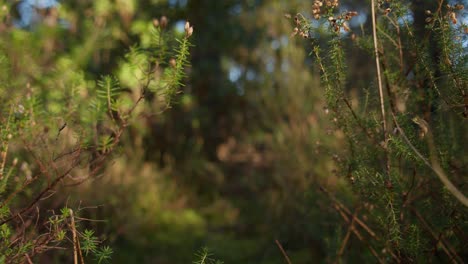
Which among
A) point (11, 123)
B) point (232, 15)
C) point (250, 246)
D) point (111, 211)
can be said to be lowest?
point (11, 123)

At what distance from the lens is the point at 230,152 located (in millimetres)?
6305

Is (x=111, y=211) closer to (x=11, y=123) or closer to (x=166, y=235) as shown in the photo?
(x=166, y=235)

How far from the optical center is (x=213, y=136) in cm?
614

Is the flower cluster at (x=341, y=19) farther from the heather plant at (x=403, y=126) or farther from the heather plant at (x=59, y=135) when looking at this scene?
the heather plant at (x=59, y=135)

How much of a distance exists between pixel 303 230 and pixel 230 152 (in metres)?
2.64

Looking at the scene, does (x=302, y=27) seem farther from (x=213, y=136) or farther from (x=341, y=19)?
(x=213, y=136)

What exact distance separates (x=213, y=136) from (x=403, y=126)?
15.1 ft

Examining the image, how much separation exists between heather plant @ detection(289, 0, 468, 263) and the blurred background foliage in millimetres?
674

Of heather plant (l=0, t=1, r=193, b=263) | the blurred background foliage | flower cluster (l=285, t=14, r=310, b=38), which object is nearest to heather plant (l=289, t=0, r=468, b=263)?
flower cluster (l=285, t=14, r=310, b=38)

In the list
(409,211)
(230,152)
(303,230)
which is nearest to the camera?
(409,211)

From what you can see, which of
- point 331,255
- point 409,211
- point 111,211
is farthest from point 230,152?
point 409,211

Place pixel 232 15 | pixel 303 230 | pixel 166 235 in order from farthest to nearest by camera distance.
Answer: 1. pixel 232 15
2. pixel 166 235
3. pixel 303 230

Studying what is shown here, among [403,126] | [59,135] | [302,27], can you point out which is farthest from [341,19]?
[59,135]

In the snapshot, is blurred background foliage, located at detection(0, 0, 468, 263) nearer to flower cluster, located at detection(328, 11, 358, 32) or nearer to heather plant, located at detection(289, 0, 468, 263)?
heather plant, located at detection(289, 0, 468, 263)
